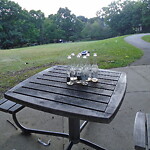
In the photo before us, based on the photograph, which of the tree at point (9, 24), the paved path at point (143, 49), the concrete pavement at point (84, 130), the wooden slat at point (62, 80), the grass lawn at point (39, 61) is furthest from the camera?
the tree at point (9, 24)

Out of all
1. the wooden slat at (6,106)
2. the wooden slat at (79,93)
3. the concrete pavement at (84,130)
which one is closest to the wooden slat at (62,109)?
the wooden slat at (79,93)

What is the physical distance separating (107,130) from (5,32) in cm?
2618

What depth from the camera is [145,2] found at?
26625mm

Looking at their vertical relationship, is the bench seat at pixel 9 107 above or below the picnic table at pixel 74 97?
below

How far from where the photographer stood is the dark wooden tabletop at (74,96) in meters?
0.99

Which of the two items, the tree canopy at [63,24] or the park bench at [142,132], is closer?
the park bench at [142,132]

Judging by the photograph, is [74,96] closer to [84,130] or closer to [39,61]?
[84,130]

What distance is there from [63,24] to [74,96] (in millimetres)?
32874

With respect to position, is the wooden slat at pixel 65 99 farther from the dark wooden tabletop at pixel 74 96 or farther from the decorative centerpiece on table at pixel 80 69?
the decorative centerpiece on table at pixel 80 69

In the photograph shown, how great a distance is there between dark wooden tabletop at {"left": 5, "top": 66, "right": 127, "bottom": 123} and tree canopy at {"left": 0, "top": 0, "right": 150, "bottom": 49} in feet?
80.3

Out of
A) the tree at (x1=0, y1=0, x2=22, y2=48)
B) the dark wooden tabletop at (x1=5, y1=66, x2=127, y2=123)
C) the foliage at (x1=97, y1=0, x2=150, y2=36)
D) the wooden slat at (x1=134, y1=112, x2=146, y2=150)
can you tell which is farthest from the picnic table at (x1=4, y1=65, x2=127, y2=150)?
the foliage at (x1=97, y1=0, x2=150, y2=36)

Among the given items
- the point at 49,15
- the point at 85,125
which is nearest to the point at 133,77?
the point at 85,125

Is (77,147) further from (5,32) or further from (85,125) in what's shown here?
Answer: (5,32)

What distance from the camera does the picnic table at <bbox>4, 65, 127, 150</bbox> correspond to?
3.25 feet
